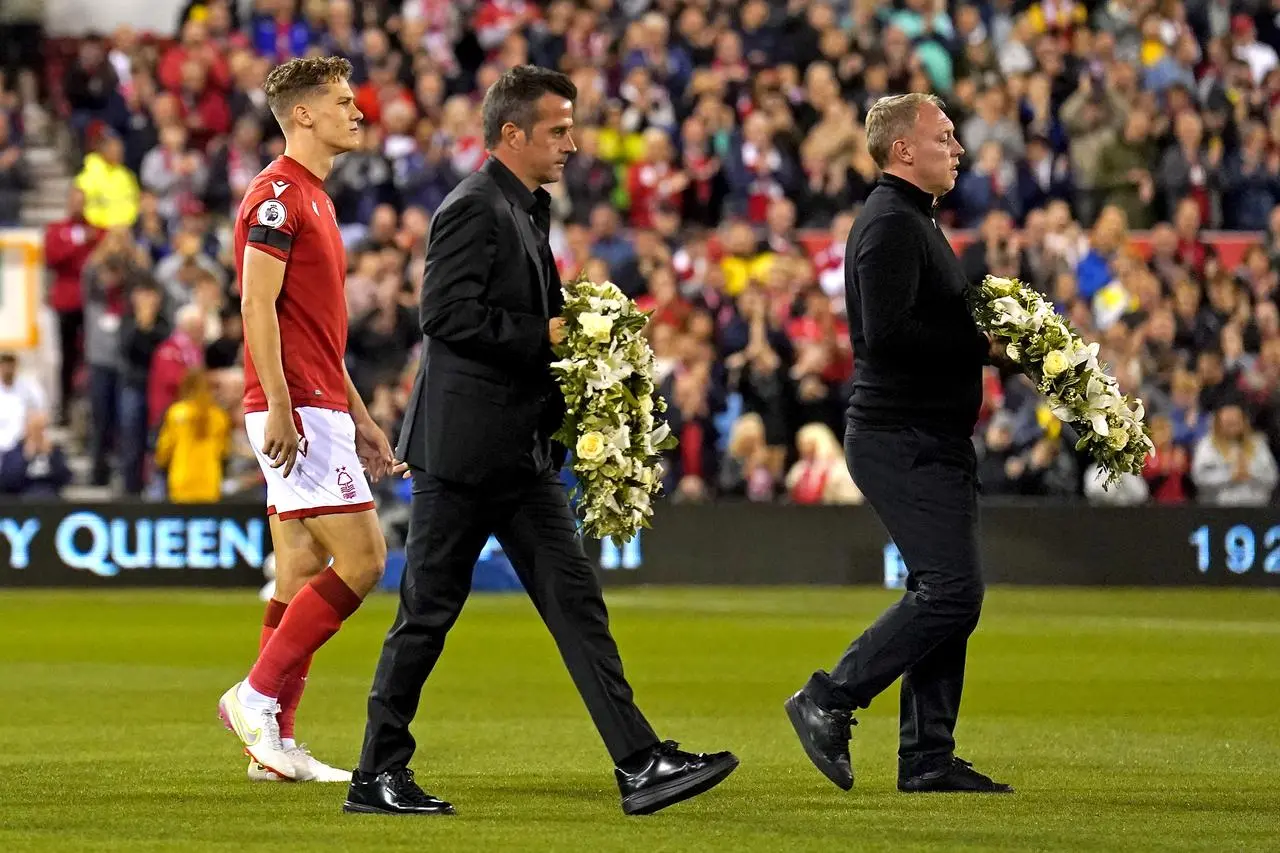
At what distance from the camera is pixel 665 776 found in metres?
7.89

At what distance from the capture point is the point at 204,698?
12609 millimetres

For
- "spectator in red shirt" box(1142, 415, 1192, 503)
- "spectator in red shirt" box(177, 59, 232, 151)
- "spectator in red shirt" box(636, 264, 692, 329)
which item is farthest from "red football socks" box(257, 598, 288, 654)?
"spectator in red shirt" box(177, 59, 232, 151)

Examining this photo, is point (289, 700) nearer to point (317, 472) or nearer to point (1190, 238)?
point (317, 472)

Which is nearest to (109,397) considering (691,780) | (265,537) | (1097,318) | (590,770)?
(265,537)

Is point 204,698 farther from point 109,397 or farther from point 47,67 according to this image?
point 47,67

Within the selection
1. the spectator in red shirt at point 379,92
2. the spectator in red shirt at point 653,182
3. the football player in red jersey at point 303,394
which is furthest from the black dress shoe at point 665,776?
the spectator in red shirt at point 379,92

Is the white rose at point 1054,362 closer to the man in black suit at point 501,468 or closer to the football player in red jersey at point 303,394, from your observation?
the man in black suit at point 501,468

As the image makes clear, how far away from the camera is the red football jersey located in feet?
28.6

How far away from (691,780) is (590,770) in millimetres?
1652

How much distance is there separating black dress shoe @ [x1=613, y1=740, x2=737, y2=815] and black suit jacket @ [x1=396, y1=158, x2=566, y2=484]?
3.39ft

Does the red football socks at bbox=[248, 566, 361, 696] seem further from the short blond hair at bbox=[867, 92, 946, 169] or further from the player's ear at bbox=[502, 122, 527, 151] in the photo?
the short blond hair at bbox=[867, 92, 946, 169]

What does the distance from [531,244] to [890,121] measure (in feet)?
5.14

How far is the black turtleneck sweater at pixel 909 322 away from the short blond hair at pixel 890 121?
112 mm

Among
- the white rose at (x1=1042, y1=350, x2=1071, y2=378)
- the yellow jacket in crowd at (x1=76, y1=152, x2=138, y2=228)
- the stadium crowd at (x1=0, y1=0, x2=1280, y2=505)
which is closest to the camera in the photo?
the white rose at (x1=1042, y1=350, x2=1071, y2=378)
